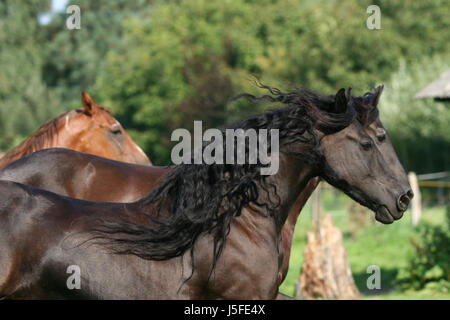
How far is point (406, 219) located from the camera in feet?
64.5

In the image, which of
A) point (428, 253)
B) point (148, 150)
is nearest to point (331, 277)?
point (428, 253)

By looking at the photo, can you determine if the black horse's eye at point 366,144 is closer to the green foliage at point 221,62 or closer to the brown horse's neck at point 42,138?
the brown horse's neck at point 42,138

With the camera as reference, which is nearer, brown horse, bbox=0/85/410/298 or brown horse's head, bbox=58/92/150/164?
brown horse, bbox=0/85/410/298

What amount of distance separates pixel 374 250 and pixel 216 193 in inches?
472

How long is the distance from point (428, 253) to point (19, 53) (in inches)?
1324

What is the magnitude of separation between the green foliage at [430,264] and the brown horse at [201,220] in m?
→ 6.87

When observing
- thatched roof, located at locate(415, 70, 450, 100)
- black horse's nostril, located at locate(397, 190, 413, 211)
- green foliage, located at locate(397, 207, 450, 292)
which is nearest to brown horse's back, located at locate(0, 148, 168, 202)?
black horse's nostril, located at locate(397, 190, 413, 211)

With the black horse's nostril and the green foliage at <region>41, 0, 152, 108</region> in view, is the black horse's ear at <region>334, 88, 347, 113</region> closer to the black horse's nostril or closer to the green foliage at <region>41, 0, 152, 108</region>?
the black horse's nostril

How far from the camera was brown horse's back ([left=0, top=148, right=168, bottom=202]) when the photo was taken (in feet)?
19.5

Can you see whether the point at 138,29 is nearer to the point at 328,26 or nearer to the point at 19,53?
the point at 19,53

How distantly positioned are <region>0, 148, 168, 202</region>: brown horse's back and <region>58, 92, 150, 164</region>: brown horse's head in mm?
1242

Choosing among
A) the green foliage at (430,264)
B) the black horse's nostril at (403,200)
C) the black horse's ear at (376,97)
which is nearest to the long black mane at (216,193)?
the black horse's ear at (376,97)

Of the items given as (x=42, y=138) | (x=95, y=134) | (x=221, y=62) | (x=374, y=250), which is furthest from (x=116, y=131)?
(x=221, y=62)

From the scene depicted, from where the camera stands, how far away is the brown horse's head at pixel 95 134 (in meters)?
7.47
